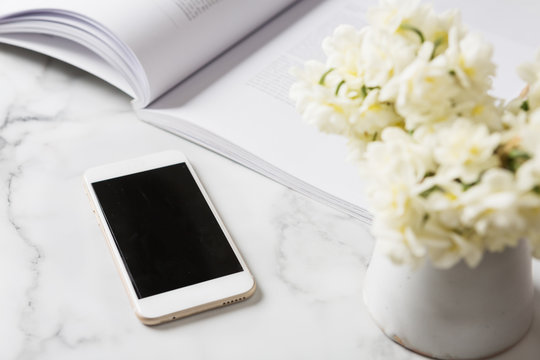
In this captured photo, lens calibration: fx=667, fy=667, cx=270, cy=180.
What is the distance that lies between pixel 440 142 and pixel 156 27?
1.70 feet

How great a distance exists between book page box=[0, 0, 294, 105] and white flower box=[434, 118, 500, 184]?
1.63 ft

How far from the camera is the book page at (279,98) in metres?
0.76

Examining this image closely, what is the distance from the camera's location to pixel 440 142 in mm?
419

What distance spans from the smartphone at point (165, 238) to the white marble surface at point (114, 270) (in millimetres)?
16

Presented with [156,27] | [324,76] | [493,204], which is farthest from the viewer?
[156,27]

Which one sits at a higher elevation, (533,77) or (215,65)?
(533,77)

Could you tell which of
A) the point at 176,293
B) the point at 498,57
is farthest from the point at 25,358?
the point at 498,57

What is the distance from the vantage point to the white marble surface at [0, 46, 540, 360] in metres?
0.59

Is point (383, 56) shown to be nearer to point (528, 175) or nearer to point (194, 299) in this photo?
point (528, 175)

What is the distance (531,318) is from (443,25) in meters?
0.30

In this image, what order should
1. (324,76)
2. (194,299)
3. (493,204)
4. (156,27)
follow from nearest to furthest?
1. (493,204)
2. (324,76)
3. (194,299)
4. (156,27)

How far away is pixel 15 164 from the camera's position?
768 mm

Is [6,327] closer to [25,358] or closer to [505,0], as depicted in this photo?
[25,358]

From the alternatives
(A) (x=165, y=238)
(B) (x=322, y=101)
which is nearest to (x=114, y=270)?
(A) (x=165, y=238)
